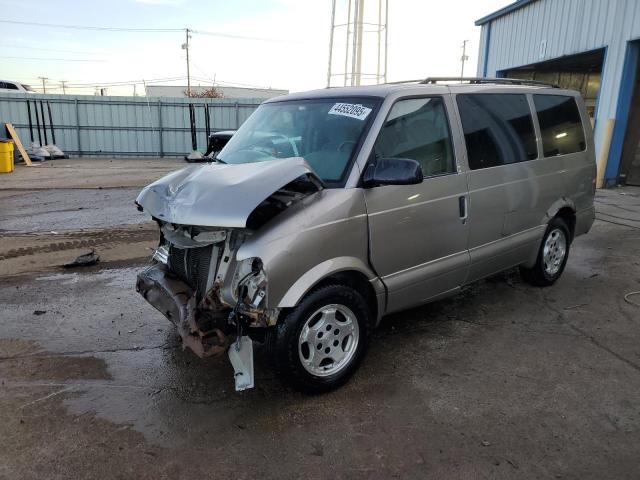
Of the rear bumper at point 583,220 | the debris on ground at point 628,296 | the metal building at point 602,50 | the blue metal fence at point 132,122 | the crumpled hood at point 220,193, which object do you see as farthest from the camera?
the blue metal fence at point 132,122

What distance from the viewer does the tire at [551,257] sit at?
16.8 feet

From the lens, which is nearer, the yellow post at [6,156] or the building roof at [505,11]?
the building roof at [505,11]

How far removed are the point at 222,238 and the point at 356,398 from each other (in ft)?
4.50

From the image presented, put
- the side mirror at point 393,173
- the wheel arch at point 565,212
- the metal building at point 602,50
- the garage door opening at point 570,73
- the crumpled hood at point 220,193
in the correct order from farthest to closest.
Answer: the garage door opening at point 570,73 → the metal building at point 602,50 → the wheel arch at point 565,212 → the side mirror at point 393,173 → the crumpled hood at point 220,193

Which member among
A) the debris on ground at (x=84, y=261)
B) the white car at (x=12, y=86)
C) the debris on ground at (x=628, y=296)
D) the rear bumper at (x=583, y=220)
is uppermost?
the white car at (x=12, y=86)

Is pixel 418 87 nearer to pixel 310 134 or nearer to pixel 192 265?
pixel 310 134

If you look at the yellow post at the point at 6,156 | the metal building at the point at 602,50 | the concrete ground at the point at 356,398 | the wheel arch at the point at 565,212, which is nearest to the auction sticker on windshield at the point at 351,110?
the concrete ground at the point at 356,398

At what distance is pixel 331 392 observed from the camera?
3.30m

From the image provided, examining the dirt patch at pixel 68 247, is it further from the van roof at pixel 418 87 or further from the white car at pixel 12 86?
the white car at pixel 12 86

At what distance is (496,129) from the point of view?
4312mm

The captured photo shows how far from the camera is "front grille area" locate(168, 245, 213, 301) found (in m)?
3.21

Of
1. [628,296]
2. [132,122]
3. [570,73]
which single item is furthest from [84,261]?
[132,122]

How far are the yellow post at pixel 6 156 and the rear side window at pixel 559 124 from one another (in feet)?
53.7

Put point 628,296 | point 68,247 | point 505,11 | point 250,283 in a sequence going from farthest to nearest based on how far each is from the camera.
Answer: point 505,11
point 68,247
point 628,296
point 250,283
